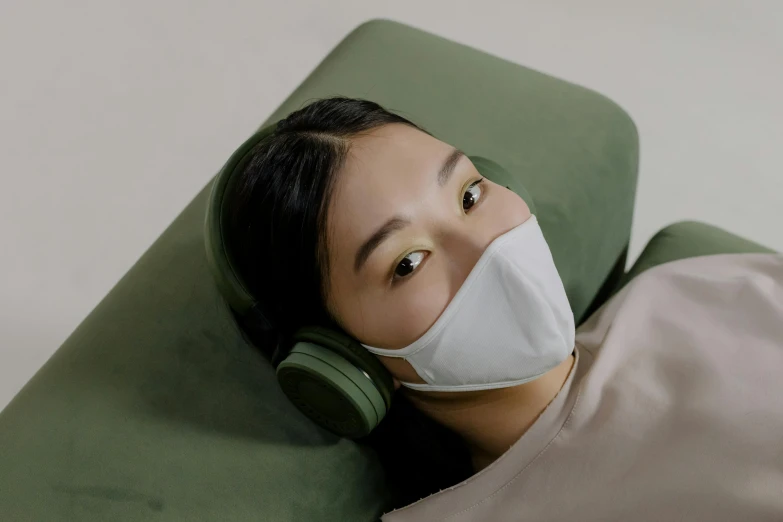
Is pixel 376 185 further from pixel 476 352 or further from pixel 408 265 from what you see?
pixel 476 352

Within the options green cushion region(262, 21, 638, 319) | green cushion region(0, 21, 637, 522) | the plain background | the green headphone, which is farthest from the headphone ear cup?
the plain background

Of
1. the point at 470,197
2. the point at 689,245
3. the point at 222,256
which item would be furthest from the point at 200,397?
the point at 689,245

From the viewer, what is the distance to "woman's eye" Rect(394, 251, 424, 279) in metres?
0.83

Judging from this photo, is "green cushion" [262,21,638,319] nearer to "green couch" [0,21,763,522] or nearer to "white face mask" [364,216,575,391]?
"green couch" [0,21,763,522]

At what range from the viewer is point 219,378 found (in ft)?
3.19

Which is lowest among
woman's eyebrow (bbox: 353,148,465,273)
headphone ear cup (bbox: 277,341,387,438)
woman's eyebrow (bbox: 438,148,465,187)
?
headphone ear cup (bbox: 277,341,387,438)

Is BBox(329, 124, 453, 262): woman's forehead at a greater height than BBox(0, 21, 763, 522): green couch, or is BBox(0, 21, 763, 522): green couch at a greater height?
BBox(329, 124, 453, 262): woman's forehead

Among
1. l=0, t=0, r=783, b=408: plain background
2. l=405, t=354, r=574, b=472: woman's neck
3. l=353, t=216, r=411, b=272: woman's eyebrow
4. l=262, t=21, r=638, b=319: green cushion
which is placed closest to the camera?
l=353, t=216, r=411, b=272: woman's eyebrow

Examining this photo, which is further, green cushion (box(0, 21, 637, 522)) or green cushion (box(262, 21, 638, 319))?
green cushion (box(262, 21, 638, 319))

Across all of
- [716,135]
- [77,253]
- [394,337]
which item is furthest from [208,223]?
[716,135]

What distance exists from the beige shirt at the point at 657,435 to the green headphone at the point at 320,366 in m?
0.19

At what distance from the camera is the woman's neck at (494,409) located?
95cm

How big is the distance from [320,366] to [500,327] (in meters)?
0.23

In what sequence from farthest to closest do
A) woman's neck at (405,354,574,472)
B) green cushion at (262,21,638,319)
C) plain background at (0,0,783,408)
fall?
plain background at (0,0,783,408), green cushion at (262,21,638,319), woman's neck at (405,354,574,472)
